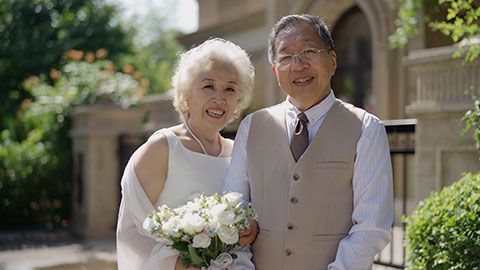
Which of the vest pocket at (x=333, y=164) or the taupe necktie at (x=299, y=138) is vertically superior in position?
the taupe necktie at (x=299, y=138)

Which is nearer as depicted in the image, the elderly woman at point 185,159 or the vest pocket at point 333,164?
the vest pocket at point 333,164

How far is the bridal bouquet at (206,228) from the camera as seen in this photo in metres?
2.22

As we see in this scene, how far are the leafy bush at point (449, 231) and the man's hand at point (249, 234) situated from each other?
145 cm

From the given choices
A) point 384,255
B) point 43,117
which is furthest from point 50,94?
point 384,255

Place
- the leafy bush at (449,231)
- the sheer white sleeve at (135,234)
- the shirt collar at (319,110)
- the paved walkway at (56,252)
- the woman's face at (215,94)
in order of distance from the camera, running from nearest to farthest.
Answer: the shirt collar at (319,110)
the sheer white sleeve at (135,234)
the woman's face at (215,94)
the leafy bush at (449,231)
the paved walkway at (56,252)

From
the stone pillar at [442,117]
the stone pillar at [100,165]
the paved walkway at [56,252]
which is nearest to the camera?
the stone pillar at [442,117]

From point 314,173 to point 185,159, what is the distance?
840mm

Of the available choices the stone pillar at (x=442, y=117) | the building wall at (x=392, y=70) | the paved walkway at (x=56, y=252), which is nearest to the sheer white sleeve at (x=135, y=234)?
the building wall at (x=392, y=70)

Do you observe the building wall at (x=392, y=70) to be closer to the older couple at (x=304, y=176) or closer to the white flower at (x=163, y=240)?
the older couple at (x=304, y=176)

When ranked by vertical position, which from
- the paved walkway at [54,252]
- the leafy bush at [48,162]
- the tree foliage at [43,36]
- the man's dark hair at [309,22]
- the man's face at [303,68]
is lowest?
the paved walkway at [54,252]

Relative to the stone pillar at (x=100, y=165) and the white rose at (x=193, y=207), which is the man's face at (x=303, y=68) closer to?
the white rose at (x=193, y=207)

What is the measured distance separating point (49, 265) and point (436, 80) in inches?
199

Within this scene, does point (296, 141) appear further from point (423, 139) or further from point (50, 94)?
point (50, 94)

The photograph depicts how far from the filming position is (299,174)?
2.33 metres
